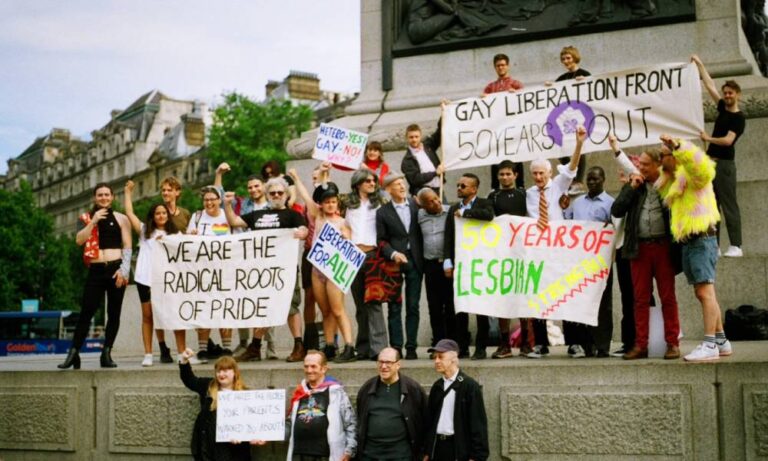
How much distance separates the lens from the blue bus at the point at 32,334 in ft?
156

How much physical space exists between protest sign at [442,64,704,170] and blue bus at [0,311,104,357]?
39.2 metres

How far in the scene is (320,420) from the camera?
9.12m

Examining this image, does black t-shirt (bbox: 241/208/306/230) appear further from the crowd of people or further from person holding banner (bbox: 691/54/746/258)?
person holding banner (bbox: 691/54/746/258)

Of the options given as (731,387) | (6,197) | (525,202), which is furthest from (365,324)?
(6,197)

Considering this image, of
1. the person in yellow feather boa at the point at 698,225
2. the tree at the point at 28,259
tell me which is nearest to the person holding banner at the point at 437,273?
the person in yellow feather boa at the point at 698,225

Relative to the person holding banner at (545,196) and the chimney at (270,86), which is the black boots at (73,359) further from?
Answer: the chimney at (270,86)

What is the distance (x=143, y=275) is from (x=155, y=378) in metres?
1.62

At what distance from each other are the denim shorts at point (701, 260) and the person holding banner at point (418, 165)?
3.63 metres

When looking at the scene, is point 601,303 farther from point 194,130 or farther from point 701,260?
point 194,130

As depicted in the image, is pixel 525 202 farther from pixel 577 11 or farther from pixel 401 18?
pixel 401 18

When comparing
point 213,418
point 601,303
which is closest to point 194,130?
point 213,418

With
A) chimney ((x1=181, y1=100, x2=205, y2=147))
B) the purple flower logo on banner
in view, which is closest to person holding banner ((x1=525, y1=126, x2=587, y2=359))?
the purple flower logo on banner

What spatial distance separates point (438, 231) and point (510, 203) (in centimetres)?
84

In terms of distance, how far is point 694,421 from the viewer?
324 inches
